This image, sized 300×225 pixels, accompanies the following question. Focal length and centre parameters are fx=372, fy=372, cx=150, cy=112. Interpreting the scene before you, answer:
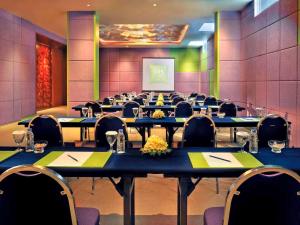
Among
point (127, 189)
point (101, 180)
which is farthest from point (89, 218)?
point (101, 180)

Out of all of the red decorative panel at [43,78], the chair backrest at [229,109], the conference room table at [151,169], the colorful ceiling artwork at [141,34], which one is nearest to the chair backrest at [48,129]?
the conference room table at [151,169]

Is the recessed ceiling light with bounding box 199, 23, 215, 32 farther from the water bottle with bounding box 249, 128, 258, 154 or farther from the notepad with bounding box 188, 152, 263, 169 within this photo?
the notepad with bounding box 188, 152, 263, 169

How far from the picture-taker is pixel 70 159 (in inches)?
106

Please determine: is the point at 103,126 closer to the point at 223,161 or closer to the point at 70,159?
the point at 70,159

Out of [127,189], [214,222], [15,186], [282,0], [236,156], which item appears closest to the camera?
[15,186]

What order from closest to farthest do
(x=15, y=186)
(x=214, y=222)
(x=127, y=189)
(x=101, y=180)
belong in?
(x=15, y=186) < (x=214, y=222) < (x=127, y=189) < (x=101, y=180)

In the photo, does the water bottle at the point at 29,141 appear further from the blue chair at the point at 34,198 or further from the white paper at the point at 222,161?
the white paper at the point at 222,161

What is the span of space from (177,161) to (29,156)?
113cm

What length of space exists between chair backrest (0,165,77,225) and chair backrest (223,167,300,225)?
0.79m

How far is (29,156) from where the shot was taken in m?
2.83

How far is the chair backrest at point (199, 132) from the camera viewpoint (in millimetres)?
4070

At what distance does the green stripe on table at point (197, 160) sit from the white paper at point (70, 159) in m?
0.77

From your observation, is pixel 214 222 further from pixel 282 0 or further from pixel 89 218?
pixel 282 0

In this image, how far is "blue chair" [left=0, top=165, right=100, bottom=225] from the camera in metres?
1.74
